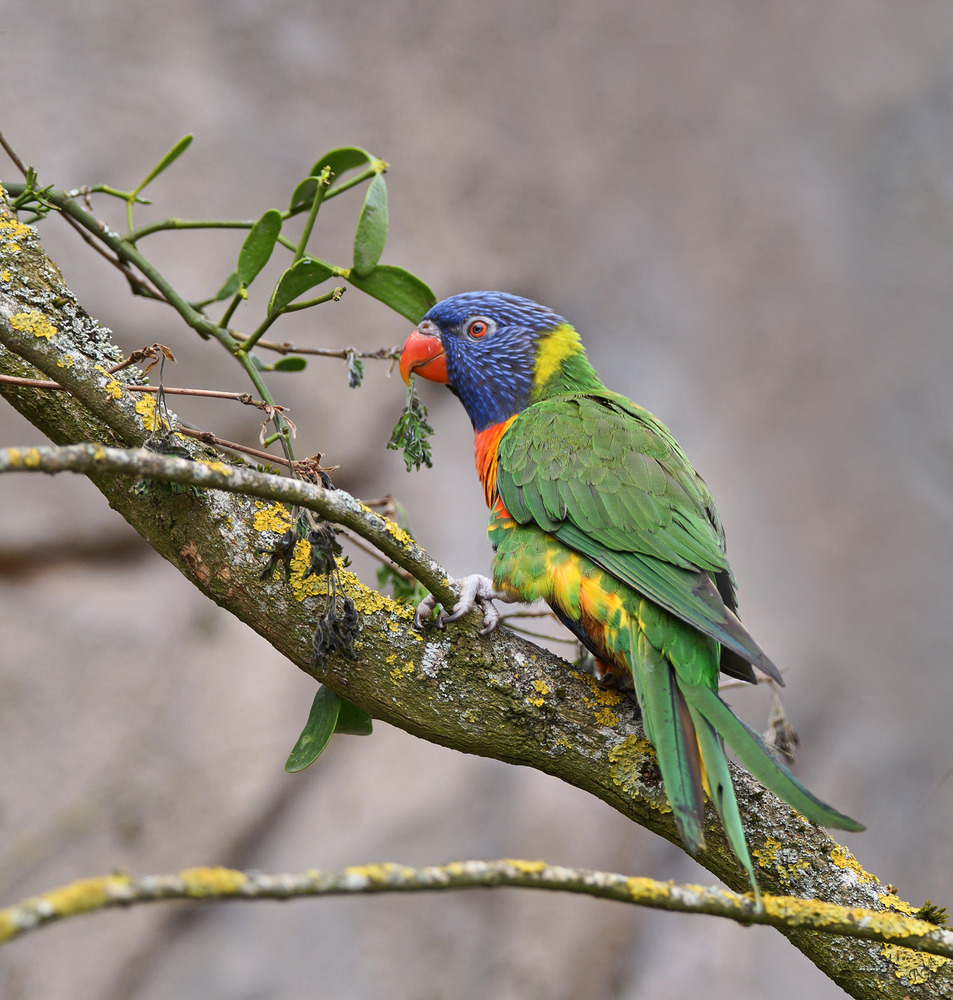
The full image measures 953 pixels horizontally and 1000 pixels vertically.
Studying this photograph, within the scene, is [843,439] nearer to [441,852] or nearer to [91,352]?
[441,852]

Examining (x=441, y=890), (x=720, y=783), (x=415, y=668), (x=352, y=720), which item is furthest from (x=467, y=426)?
(x=441, y=890)

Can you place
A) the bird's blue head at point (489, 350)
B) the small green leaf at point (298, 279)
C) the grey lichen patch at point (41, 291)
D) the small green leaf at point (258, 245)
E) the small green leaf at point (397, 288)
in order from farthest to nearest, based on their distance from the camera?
the bird's blue head at point (489, 350) < the small green leaf at point (397, 288) < the small green leaf at point (258, 245) < the small green leaf at point (298, 279) < the grey lichen patch at point (41, 291)

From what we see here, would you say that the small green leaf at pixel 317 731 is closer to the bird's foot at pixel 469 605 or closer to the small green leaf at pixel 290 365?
the bird's foot at pixel 469 605

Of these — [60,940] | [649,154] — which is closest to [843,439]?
[649,154]

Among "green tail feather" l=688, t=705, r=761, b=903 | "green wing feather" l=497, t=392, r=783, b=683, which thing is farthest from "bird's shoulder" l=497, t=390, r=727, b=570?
"green tail feather" l=688, t=705, r=761, b=903

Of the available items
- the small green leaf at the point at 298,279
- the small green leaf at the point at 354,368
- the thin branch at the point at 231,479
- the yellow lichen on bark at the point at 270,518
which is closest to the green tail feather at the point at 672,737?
the thin branch at the point at 231,479

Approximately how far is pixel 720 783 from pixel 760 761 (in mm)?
103

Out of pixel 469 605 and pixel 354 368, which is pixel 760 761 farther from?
pixel 354 368

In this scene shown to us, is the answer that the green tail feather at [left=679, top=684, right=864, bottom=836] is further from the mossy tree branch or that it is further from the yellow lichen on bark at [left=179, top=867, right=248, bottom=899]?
the yellow lichen on bark at [left=179, top=867, right=248, bottom=899]

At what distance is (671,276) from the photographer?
18.7 feet

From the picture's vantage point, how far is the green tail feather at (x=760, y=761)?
1391 millimetres

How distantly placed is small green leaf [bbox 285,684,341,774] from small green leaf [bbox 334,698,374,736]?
0.11 feet

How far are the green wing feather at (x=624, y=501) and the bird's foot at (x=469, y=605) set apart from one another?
33 centimetres

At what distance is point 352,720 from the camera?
6.17ft
